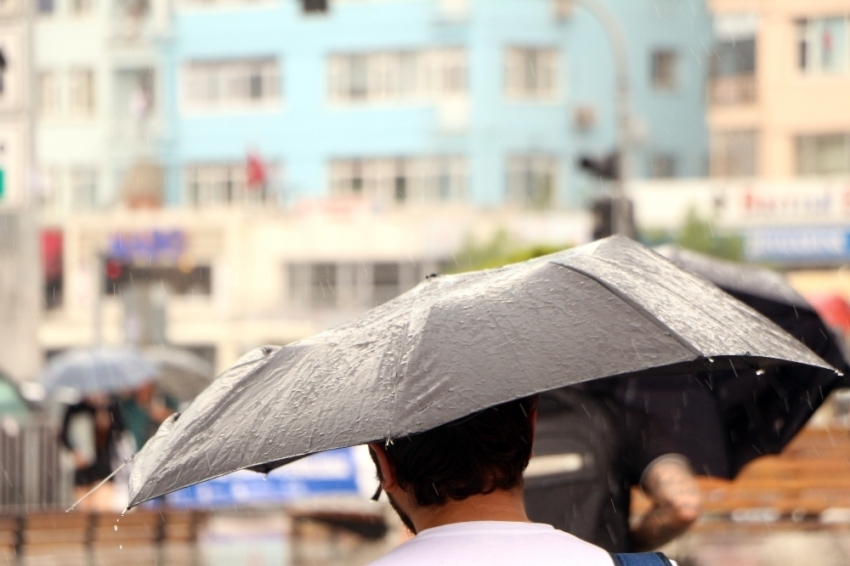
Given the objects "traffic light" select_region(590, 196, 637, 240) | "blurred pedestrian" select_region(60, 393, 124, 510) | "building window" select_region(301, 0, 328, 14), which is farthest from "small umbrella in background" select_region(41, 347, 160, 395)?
"traffic light" select_region(590, 196, 637, 240)

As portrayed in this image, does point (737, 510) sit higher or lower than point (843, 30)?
lower

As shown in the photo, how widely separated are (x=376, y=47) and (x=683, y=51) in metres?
8.92

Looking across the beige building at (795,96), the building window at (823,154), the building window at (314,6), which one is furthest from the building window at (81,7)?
the building window at (314,6)

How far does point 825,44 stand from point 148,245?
62.5 feet

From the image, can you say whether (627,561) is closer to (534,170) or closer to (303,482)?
(303,482)

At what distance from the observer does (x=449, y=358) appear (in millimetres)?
2342

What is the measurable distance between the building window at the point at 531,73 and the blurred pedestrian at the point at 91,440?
31332 mm

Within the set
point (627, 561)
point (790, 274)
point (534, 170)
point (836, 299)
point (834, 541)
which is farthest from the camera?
point (534, 170)

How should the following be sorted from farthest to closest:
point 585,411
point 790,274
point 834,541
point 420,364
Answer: point 790,274, point 834,541, point 585,411, point 420,364

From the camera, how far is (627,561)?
219cm

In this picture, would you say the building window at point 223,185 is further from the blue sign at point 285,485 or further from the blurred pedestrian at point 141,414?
the blue sign at point 285,485

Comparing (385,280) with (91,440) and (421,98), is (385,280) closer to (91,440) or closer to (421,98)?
(421,98)

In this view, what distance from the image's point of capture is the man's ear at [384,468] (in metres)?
2.34

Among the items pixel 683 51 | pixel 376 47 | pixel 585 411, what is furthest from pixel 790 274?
pixel 585 411
